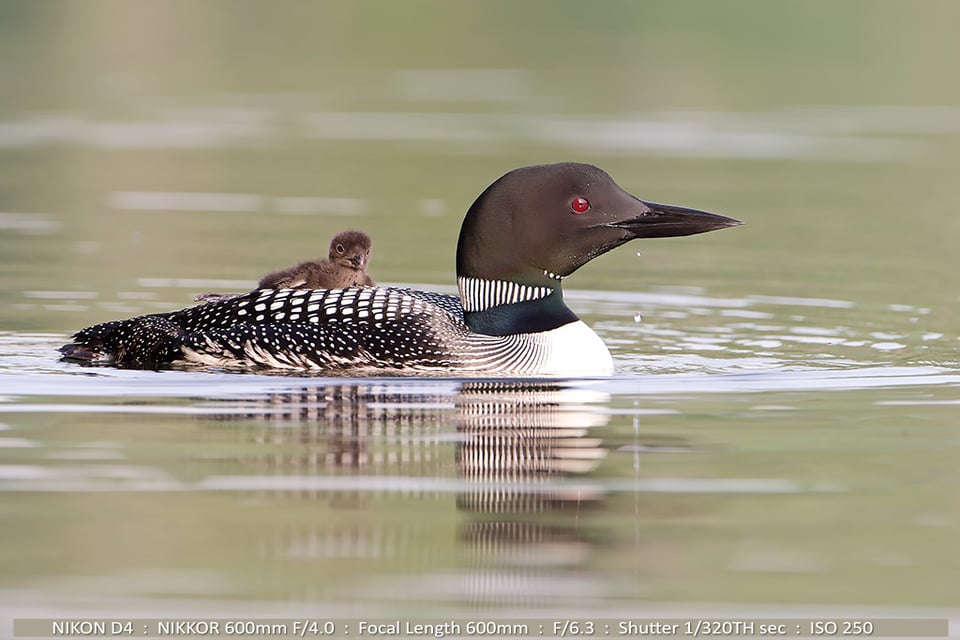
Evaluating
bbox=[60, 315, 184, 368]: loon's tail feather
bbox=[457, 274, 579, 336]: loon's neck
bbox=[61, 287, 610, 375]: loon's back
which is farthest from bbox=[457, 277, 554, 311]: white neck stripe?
bbox=[60, 315, 184, 368]: loon's tail feather

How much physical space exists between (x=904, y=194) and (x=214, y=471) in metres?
10.1

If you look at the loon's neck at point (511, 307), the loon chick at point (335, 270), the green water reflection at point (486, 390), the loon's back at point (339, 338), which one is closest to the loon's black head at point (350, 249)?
the loon chick at point (335, 270)

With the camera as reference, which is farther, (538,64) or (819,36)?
(819,36)

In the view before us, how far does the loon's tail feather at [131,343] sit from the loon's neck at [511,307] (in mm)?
1184

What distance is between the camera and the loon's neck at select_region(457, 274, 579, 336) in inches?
322

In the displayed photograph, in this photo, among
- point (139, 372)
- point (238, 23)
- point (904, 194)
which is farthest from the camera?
point (238, 23)

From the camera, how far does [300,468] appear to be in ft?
20.6

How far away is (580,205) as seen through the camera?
8.15m

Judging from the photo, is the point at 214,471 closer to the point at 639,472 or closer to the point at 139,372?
the point at 639,472

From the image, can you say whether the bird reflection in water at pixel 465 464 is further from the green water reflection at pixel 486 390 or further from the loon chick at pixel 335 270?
A: the loon chick at pixel 335 270

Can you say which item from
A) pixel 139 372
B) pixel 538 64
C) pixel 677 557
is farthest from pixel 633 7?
pixel 677 557

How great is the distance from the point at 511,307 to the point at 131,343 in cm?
154

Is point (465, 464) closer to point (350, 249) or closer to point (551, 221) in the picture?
point (551, 221)

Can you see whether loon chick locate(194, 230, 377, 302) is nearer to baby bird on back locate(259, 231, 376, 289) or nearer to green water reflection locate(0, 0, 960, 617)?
baby bird on back locate(259, 231, 376, 289)
